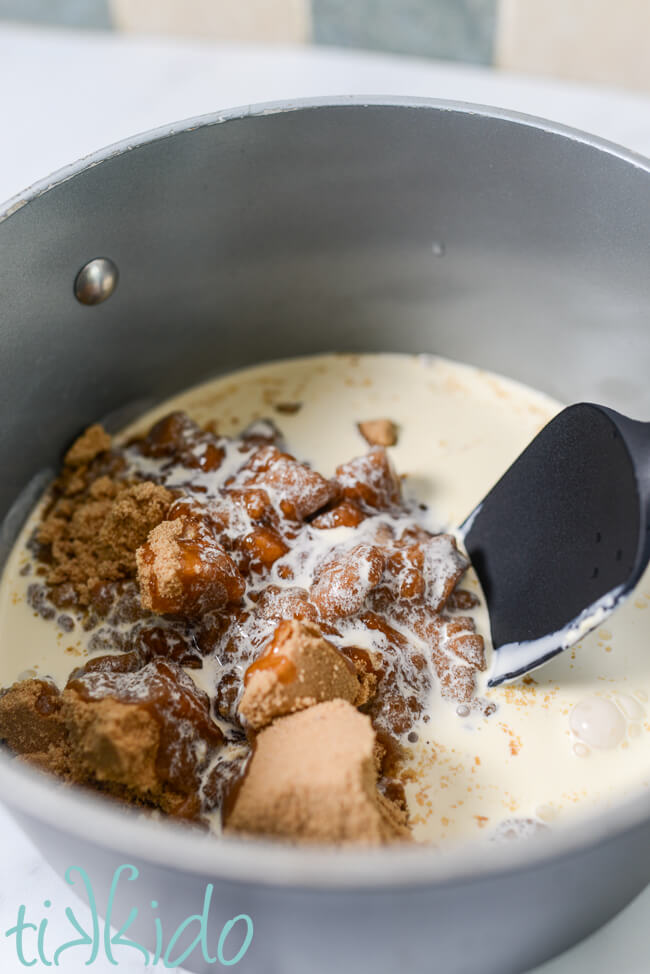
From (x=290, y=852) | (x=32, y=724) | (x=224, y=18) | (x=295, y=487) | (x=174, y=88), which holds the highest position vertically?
(x=224, y=18)

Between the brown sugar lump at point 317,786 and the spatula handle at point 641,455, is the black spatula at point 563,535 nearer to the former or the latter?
the spatula handle at point 641,455

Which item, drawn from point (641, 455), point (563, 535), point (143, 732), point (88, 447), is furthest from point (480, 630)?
point (88, 447)

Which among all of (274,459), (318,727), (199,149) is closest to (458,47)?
(199,149)

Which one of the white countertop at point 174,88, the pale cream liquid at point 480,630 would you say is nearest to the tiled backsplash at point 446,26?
the white countertop at point 174,88

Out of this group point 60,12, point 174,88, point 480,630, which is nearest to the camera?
point 480,630

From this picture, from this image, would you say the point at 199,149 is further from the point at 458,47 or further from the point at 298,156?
the point at 458,47

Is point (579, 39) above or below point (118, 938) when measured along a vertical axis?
above

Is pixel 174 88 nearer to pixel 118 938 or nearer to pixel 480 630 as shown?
pixel 480 630
